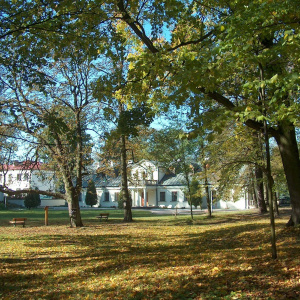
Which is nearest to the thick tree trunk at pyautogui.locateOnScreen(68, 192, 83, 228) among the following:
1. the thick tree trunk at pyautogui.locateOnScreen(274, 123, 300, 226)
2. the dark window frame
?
the thick tree trunk at pyautogui.locateOnScreen(274, 123, 300, 226)

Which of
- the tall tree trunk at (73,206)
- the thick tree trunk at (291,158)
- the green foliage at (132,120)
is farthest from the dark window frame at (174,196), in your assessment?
the green foliage at (132,120)

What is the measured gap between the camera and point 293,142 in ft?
34.0

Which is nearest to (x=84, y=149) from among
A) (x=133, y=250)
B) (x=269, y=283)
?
(x=133, y=250)

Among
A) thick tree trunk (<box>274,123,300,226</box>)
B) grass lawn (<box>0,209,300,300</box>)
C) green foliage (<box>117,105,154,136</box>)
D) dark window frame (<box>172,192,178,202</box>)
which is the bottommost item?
grass lawn (<box>0,209,300,300</box>)

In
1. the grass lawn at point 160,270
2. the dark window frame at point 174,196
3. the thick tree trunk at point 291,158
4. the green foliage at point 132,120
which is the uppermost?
the green foliage at point 132,120

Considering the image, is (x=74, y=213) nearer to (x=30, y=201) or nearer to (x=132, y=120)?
(x=132, y=120)

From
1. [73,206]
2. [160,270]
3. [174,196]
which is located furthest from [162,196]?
[160,270]

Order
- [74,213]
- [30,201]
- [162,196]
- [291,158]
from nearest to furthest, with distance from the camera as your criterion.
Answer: [291,158], [74,213], [30,201], [162,196]

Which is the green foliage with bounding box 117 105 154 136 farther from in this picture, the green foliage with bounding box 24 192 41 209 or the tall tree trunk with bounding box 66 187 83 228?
the green foliage with bounding box 24 192 41 209

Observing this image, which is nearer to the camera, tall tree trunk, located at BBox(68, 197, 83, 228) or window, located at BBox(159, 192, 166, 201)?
tall tree trunk, located at BBox(68, 197, 83, 228)

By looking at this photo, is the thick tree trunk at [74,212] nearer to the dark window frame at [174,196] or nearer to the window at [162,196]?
the dark window frame at [174,196]

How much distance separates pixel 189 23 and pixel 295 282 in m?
8.28

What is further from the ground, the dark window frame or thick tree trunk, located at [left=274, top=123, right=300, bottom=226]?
thick tree trunk, located at [left=274, top=123, right=300, bottom=226]

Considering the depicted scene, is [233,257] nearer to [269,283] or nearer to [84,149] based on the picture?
[269,283]
